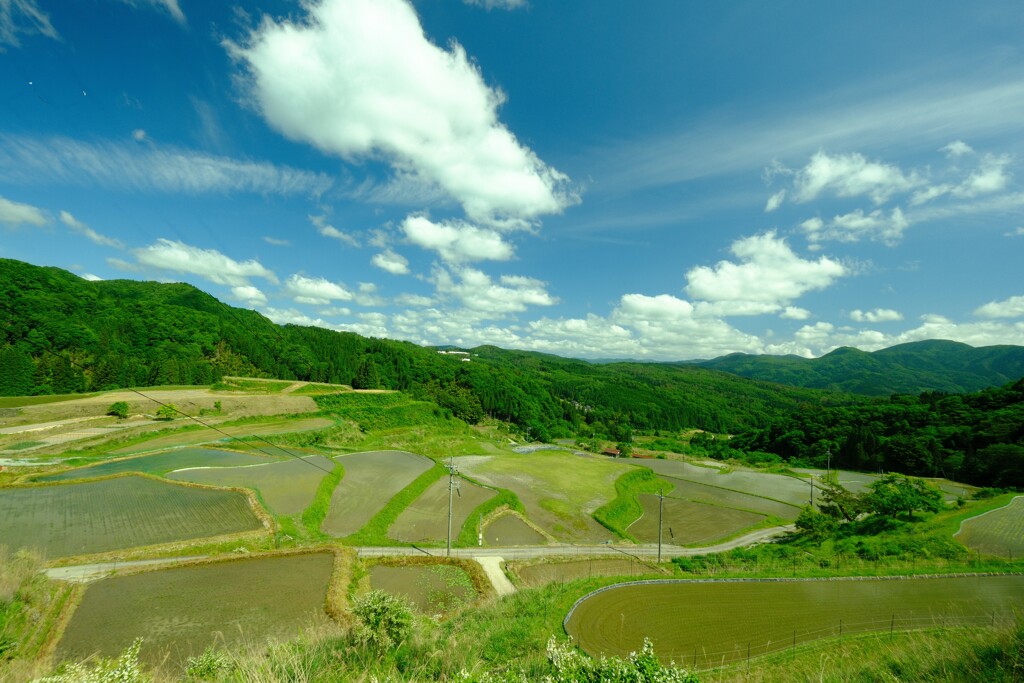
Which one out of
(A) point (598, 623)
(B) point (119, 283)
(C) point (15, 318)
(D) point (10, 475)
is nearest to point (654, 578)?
(A) point (598, 623)

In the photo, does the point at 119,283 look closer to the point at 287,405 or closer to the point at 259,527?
the point at 287,405

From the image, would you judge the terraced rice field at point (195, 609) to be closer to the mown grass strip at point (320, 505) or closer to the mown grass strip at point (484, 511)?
the mown grass strip at point (320, 505)

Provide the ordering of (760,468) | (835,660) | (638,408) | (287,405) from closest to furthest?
1. (835,660)
2. (287,405)
3. (760,468)
4. (638,408)

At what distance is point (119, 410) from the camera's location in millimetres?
48375

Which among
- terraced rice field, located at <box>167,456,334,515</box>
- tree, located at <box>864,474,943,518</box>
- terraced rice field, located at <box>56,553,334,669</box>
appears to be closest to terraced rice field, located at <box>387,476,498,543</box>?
terraced rice field, located at <box>167,456,334,515</box>

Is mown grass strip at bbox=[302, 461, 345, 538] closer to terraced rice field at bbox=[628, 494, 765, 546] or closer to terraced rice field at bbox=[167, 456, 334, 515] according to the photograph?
terraced rice field at bbox=[167, 456, 334, 515]

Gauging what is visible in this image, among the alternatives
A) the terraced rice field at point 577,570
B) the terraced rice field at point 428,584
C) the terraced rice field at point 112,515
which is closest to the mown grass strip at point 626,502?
the terraced rice field at point 577,570

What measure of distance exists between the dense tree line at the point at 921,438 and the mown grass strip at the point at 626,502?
124ft

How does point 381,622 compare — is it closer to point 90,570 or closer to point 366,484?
point 90,570

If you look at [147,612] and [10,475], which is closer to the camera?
[147,612]

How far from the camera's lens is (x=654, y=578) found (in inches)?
908

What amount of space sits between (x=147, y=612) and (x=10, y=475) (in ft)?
83.8

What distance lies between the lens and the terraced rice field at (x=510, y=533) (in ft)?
96.9

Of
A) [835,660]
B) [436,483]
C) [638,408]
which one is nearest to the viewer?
[835,660]
